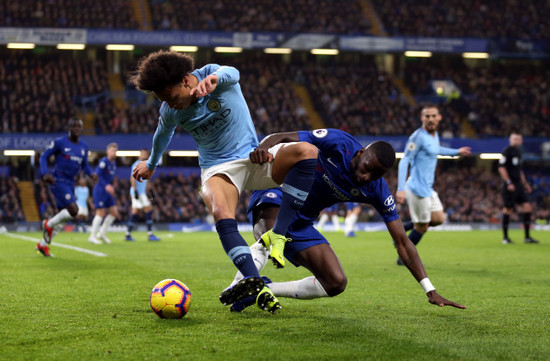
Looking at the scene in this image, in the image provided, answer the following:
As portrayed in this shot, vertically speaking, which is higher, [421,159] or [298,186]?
[298,186]

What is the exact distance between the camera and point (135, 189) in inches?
738

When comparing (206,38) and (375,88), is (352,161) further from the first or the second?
(375,88)

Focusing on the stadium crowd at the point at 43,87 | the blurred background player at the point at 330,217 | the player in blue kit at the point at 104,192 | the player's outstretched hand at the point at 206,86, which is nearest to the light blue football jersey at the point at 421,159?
the player's outstretched hand at the point at 206,86

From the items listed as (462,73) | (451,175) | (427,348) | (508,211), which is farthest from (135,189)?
(462,73)

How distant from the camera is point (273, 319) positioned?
5527 millimetres

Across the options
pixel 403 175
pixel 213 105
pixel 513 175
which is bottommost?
pixel 513 175

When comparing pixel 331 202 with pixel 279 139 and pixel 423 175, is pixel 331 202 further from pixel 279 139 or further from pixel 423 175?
pixel 423 175

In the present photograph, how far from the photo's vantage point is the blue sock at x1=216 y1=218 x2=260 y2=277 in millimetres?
5047

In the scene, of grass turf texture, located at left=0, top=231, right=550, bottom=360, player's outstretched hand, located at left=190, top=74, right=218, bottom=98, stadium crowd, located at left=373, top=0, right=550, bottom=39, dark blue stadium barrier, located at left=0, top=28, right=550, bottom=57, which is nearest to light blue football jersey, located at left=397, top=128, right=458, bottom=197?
grass turf texture, located at left=0, top=231, right=550, bottom=360

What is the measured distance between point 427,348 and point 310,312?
Result: 5.64 ft

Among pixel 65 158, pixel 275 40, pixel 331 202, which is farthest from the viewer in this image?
pixel 275 40

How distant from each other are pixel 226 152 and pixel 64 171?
7.43m

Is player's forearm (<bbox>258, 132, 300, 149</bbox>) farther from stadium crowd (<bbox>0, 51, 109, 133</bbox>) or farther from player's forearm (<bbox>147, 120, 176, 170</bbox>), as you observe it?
stadium crowd (<bbox>0, 51, 109, 133</bbox>)

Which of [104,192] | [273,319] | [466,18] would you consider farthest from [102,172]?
[466,18]
